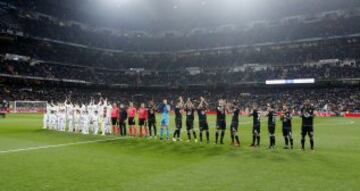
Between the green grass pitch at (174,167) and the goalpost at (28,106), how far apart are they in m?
44.8

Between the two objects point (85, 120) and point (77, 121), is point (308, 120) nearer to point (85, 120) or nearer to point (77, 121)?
point (85, 120)

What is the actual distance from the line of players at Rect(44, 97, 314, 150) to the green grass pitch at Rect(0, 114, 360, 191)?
3.67ft

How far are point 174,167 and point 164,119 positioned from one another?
983 centimetres

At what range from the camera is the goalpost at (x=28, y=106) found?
62.0 metres

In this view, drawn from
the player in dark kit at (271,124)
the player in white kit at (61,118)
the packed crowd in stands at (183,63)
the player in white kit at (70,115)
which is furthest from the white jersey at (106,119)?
the packed crowd in stands at (183,63)

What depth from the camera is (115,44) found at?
92.4 metres

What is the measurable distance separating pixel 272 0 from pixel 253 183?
73500 mm

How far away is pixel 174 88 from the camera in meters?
84.8

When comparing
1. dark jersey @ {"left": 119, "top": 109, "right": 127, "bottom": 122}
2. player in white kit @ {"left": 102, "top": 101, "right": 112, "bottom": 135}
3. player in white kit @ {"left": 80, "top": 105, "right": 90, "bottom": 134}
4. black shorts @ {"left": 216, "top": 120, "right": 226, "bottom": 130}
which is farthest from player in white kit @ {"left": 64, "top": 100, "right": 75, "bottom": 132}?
black shorts @ {"left": 216, "top": 120, "right": 226, "bottom": 130}

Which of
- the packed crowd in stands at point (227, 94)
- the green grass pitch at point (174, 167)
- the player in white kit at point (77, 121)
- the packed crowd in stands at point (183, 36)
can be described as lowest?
the green grass pitch at point (174, 167)

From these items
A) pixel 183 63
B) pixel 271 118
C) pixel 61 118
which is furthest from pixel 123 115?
pixel 183 63

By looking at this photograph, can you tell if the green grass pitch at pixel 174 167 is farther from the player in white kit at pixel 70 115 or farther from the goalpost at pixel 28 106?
the goalpost at pixel 28 106

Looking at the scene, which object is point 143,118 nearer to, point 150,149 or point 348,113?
point 150,149

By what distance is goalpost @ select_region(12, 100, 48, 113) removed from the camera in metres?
62.0
